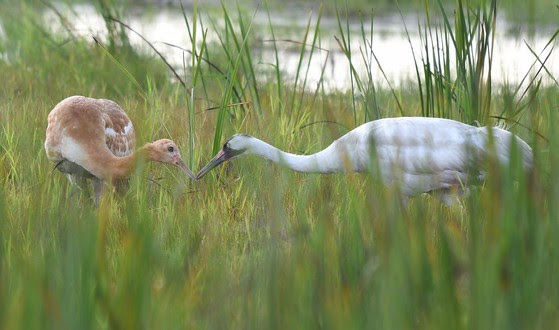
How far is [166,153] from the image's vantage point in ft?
12.2

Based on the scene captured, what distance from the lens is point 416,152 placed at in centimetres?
355

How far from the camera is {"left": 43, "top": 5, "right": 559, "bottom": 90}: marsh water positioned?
6.91m

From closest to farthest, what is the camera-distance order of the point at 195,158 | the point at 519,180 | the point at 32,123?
the point at 519,180 → the point at 195,158 → the point at 32,123

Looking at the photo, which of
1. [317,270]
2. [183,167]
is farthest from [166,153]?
[317,270]

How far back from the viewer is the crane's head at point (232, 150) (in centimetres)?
371

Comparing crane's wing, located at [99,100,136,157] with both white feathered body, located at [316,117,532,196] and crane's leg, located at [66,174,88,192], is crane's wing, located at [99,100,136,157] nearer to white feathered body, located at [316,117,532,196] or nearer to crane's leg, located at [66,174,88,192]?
crane's leg, located at [66,174,88,192]

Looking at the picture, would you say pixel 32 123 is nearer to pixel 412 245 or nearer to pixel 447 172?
pixel 447 172

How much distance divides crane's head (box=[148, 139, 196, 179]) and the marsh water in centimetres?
256

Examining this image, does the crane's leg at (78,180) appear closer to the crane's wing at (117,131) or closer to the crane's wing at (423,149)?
the crane's wing at (117,131)

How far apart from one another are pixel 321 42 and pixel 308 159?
591 cm

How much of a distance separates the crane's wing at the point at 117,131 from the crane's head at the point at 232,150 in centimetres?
39

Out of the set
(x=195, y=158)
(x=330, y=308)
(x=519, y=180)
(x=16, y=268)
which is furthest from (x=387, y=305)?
(x=195, y=158)

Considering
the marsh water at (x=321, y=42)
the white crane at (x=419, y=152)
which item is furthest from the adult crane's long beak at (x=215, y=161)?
the marsh water at (x=321, y=42)

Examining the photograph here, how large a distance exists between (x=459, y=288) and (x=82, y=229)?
0.73 metres
